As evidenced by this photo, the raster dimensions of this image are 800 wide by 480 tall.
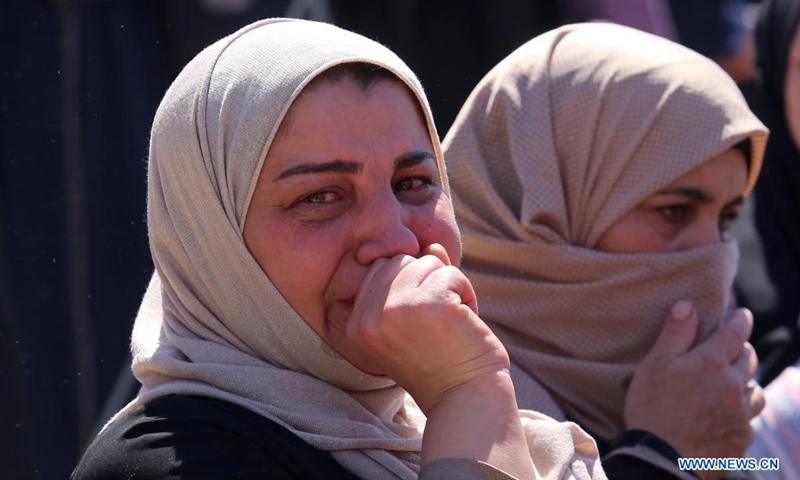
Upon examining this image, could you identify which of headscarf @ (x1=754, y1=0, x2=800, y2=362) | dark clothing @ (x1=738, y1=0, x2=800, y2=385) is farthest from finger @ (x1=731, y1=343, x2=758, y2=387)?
headscarf @ (x1=754, y1=0, x2=800, y2=362)

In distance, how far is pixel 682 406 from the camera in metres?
2.44

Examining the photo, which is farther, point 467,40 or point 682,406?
point 467,40

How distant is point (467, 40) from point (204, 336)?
274 centimetres

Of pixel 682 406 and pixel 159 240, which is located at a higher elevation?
pixel 159 240

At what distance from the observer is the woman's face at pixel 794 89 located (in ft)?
11.6

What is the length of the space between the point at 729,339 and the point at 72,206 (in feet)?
6.24

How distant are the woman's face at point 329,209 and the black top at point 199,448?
186 mm

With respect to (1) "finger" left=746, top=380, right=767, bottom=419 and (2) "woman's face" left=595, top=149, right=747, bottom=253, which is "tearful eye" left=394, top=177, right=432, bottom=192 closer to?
(2) "woman's face" left=595, top=149, right=747, bottom=253

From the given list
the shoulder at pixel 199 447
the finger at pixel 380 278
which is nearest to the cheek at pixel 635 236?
the finger at pixel 380 278

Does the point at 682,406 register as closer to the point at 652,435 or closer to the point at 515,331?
the point at 652,435

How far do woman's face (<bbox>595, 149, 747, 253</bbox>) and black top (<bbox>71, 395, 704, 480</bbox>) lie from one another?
1100 millimetres

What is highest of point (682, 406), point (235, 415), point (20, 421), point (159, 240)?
point (159, 240)

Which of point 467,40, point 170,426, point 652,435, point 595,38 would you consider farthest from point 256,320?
point 467,40

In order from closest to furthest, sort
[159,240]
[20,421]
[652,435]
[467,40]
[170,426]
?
[170,426]
[159,240]
[652,435]
[20,421]
[467,40]
